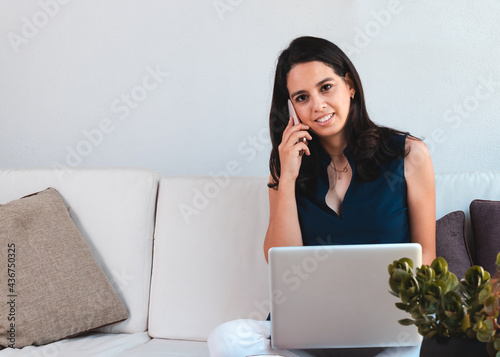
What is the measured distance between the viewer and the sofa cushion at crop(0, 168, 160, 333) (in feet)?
6.76

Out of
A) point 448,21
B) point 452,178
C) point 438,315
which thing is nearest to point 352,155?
point 452,178

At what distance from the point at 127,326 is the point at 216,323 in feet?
1.08

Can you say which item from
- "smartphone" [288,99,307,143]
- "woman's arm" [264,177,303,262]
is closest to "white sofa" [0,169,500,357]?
"woman's arm" [264,177,303,262]

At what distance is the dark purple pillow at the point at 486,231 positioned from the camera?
1761 mm

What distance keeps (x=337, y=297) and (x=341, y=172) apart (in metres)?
0.74

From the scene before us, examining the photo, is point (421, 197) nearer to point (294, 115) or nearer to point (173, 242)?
point (294, 115)

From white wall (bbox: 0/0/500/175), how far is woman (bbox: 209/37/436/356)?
47 cm

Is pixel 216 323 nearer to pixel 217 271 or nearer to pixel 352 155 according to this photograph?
pixel 217 271

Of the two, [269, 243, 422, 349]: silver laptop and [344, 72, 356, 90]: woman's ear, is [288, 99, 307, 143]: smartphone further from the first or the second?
[269, 243, 422, 349]: silver laptop

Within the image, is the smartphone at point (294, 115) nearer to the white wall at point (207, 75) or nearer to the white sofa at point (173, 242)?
the white sofa at point (173, 242)

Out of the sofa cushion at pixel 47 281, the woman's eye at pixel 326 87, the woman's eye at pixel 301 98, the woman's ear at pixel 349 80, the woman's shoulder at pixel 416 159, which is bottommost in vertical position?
the sofa cushion at pixel 47 281

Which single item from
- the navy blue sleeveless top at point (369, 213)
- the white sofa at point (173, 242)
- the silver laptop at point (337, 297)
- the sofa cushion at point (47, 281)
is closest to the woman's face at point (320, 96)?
the navy blue sleeveless top at point (369, 213)

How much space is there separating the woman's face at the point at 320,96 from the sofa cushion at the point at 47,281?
3.00 feet

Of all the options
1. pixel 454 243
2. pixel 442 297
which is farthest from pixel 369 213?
pixel 442 297
